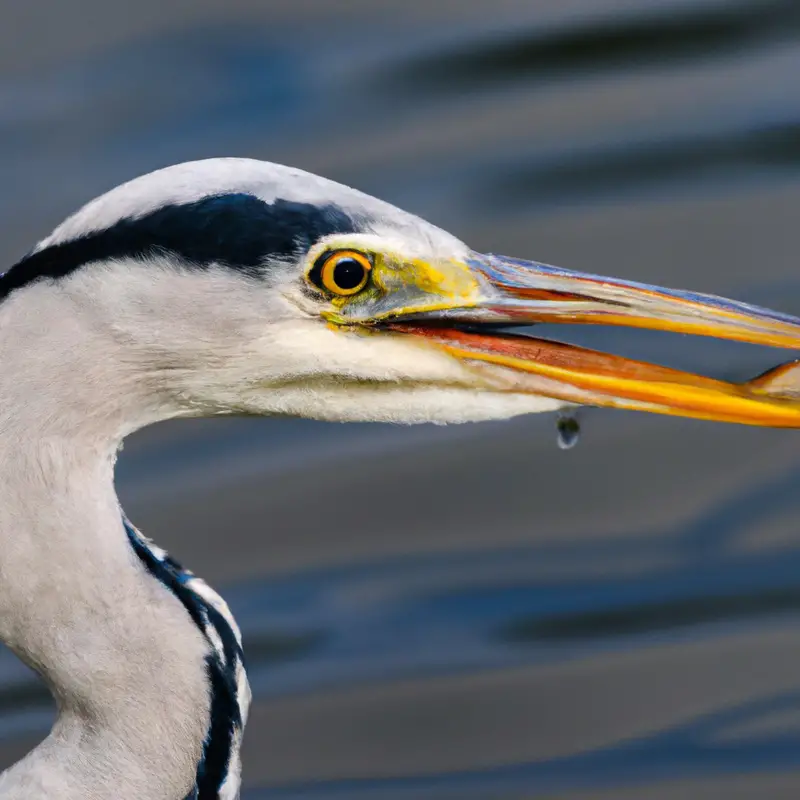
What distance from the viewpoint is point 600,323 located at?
2.66 m

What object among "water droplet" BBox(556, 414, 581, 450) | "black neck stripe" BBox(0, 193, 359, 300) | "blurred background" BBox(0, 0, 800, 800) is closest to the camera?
"black neck stripe" BBox(0, 193, 359, 300)

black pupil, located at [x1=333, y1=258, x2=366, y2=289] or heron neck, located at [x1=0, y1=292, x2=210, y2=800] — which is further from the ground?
black pupil, located at [x1=333, y1=258, x2=366, y2=289]

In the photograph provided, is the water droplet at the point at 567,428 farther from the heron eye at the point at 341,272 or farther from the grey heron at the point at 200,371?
the heron eye at the point at 341,272

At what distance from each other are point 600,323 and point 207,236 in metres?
0.69

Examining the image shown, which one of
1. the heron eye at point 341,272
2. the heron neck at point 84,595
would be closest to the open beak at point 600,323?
the heron eye at point 341,272

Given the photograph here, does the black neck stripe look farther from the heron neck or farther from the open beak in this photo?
the open beak

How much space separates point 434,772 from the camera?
3961mm

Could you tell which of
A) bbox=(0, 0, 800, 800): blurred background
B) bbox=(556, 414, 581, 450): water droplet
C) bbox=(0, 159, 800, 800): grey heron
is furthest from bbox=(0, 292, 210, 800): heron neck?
bbox=(0, 0, 800, 800): blurred background

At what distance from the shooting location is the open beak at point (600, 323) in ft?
8.64

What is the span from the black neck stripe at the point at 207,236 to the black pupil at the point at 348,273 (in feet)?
0.18

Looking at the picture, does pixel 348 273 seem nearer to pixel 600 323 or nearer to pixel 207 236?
pixel 207 236

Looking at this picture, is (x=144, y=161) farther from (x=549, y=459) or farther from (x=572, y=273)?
(x=572, y=273)

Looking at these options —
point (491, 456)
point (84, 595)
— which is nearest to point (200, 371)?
point (84, 595)

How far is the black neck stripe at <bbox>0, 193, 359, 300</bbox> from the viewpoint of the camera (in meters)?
2.43
